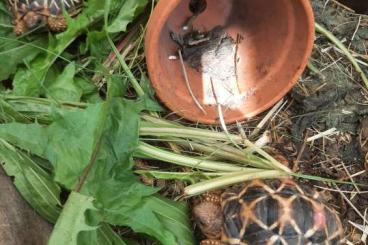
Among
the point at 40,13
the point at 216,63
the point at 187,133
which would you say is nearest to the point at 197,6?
the point at 216,63

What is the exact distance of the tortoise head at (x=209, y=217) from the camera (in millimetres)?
1545

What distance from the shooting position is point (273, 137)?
5.78ft

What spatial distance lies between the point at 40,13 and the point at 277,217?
0.91 metres

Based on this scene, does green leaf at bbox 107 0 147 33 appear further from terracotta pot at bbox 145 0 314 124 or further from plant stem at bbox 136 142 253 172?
plant stem at bbox 136 142 253 172

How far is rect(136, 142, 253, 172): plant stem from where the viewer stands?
5.11 feet

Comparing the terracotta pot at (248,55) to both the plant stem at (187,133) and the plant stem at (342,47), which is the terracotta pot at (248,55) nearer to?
the plant stem at (187,133)

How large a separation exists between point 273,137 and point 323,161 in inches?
6.6

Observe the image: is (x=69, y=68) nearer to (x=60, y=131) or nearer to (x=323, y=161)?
(x=60, y=131)

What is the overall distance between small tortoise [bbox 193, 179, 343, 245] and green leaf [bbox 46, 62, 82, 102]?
458mm

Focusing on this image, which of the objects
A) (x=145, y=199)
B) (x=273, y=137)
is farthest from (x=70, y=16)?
(x=273, y=137)

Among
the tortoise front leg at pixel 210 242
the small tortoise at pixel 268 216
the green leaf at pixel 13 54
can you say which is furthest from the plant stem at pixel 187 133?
the green leaf at pixel 13 54

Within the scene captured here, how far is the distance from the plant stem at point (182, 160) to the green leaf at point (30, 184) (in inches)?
9.8

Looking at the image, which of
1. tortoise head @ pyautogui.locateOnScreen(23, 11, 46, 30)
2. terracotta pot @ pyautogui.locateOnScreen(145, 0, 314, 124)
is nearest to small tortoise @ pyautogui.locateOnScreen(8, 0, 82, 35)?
tortoise head @ pyautogui.locateOnScreen(23, 11, 46, 30)

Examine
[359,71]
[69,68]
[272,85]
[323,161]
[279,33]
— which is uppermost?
[69,68]
